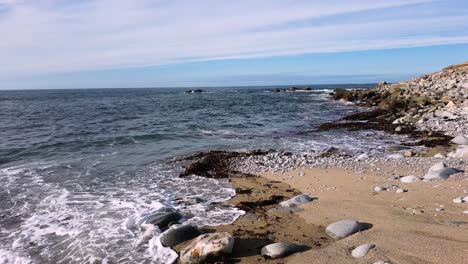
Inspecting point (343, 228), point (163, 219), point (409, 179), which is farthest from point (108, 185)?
point (409, 179)

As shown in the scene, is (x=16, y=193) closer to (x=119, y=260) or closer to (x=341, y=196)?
(x=119, y=260)

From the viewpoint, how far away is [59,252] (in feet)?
19.9

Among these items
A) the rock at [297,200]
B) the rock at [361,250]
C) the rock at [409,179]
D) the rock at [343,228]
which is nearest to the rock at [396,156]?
the rock at [409,179]

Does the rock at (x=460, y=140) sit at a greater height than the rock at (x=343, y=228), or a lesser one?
greater

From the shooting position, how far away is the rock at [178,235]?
6000 mm

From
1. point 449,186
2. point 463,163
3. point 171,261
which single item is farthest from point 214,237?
point 463,163

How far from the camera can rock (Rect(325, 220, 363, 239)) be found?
578cm

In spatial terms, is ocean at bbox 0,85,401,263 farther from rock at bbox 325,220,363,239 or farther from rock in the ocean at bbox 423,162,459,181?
rock in the ocean at bbox 423,162,459,181

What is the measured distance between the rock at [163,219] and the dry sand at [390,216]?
241 cm

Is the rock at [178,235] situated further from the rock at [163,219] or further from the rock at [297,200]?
the rock at [297,200]

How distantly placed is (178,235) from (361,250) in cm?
290

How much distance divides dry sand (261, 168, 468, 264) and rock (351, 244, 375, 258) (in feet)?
0.26

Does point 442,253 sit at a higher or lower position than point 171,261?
higher

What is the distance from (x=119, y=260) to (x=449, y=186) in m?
6.66
